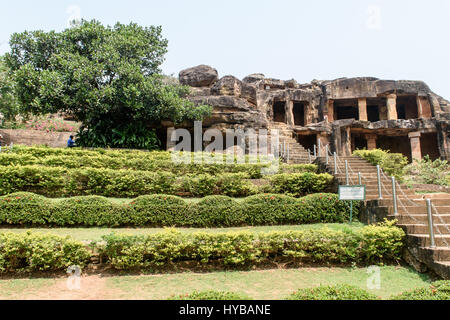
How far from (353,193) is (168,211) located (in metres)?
5.59

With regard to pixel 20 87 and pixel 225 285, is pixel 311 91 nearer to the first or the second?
pixel 20 87

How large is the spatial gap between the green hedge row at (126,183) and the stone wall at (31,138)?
11.9m

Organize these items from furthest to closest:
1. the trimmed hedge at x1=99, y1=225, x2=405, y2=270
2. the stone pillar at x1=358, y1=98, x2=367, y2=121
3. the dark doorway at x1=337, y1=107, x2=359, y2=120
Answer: the dark doorway at x1=337, y1=107, x2=359, y2=120 < the stone pillar at x1=358, y1=98, x2=367, y2=121 < the trimmed hedge at x1=99, y1=225, x2=405, y2=270

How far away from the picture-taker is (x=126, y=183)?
1139cm

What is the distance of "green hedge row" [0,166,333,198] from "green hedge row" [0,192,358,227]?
6.90ft

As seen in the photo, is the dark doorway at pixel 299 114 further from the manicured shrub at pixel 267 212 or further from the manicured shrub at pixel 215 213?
the manicured shrub at pixel 215 213

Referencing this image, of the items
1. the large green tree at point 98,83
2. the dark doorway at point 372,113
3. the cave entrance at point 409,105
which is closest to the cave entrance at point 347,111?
the dark doorway at point 372,113

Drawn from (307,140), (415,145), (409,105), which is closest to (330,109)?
(307,140)

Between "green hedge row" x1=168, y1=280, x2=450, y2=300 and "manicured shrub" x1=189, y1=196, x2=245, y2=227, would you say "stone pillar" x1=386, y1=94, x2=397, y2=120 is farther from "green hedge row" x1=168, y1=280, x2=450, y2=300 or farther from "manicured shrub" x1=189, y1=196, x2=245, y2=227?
"green hedge row" x1=168, y1=280, x2=450, y2=300

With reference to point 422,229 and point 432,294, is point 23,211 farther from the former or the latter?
point 422,229

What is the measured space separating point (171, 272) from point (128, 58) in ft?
53.6

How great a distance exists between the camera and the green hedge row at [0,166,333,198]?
10.7 meters

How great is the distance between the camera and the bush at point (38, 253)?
19.7 ft

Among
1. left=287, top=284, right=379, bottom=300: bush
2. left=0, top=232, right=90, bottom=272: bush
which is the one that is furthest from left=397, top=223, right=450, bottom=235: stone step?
left=0, top=232, right=90, bottom=272: bush
